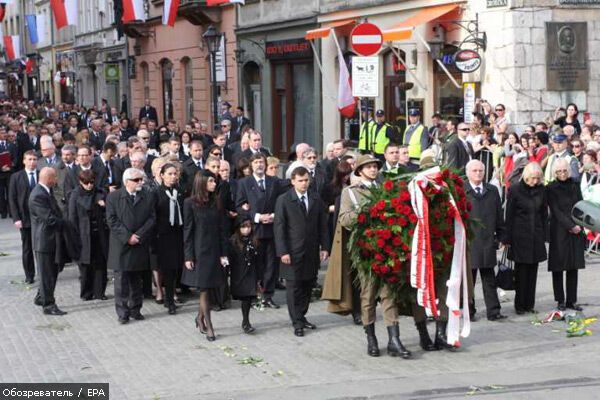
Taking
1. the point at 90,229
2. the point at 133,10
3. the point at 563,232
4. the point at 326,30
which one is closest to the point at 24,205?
the point at 90,229

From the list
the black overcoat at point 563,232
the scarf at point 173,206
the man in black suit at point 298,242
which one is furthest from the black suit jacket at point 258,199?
the black overcoat at point 563,232

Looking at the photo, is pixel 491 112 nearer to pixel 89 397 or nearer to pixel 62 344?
pixel 62 344

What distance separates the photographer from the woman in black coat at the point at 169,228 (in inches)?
505

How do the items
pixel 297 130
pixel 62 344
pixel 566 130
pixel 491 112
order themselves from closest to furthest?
pixel 62 344
pixel 566 130
pixel 491 112
pixel 297 130

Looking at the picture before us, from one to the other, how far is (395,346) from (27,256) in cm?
657

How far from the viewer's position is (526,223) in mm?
12062

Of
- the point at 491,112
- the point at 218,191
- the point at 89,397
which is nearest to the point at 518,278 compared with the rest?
the point at 218,191

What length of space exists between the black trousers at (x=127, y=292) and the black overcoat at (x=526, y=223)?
407 centimetres

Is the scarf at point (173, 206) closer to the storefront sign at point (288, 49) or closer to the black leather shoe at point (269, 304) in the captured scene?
the black leather shoe at point (269, 304)

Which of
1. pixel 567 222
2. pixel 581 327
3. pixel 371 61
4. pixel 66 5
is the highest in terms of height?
pixel 66 5

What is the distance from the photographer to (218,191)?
11.9 meters

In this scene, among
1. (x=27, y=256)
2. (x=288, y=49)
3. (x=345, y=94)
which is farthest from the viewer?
(x=288, y=49)

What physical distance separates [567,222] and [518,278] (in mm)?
806

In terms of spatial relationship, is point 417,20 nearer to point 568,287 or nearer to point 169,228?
point 169,228
